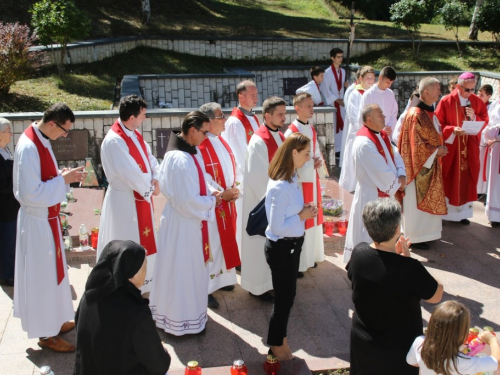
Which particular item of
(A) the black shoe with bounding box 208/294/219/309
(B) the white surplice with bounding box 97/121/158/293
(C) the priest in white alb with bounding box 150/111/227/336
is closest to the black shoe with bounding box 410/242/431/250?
(A) the black shoe with bounding box 208/294/219/309

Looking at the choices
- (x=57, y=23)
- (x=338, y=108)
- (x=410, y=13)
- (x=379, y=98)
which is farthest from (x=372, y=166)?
(x=410, y=13)

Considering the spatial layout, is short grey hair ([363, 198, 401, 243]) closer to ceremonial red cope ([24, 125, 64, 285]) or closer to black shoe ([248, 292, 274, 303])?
black shoe ([248, 292, 274, 303])

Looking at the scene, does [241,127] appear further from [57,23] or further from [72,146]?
[57,23]

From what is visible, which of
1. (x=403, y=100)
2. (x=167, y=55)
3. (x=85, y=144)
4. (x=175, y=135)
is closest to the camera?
(x=175, y=135)

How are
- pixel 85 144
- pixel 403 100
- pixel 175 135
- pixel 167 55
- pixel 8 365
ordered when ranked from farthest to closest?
1. pixel 167 55
2. pixel 403 100
3. pixel 85 144
4. pixel 175 135
5. pixel 8 365

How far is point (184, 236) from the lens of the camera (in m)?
5.61

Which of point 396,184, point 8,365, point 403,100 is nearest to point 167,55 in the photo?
point 403,100

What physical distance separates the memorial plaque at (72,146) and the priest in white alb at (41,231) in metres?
3.41

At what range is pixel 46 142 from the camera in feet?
17.6

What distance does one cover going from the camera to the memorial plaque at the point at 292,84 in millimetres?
16422

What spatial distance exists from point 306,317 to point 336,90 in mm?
6913

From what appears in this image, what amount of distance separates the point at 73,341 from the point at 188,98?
32.0 feet

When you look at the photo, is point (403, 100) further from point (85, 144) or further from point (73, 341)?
point (73, 341)

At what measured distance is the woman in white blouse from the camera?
15.9 feet
